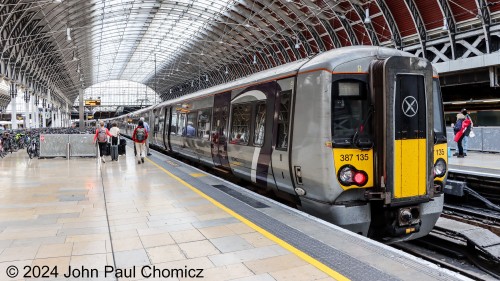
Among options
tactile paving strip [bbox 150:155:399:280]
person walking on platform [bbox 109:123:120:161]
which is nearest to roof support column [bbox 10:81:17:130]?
person walking on platform [bbox 109:123:120:161]

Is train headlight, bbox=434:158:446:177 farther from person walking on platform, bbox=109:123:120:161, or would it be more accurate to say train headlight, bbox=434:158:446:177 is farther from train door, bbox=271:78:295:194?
person walking on platform, bbox=109:123:120:161

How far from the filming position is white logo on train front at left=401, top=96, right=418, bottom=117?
612 cm

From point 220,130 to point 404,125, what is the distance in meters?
6.12

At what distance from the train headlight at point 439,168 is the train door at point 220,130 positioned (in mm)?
5346

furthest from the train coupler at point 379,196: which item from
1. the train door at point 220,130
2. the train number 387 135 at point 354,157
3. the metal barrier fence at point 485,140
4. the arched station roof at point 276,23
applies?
the arched station roof at point 276,23

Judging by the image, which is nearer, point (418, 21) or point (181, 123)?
point (181, 123)

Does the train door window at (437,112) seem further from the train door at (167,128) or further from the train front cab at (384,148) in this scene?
the train door at (167,128)

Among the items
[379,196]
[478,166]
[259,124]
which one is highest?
[259,124]

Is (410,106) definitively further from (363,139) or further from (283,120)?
(283,120)

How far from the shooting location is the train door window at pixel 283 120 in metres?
7.30

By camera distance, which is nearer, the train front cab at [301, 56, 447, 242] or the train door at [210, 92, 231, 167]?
the train front cab at [301, 56, 447, 242]

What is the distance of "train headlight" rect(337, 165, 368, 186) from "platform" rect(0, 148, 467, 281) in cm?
70

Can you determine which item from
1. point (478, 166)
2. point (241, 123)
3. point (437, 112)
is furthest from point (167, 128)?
point (437, 112)

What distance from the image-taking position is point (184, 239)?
5.49m
